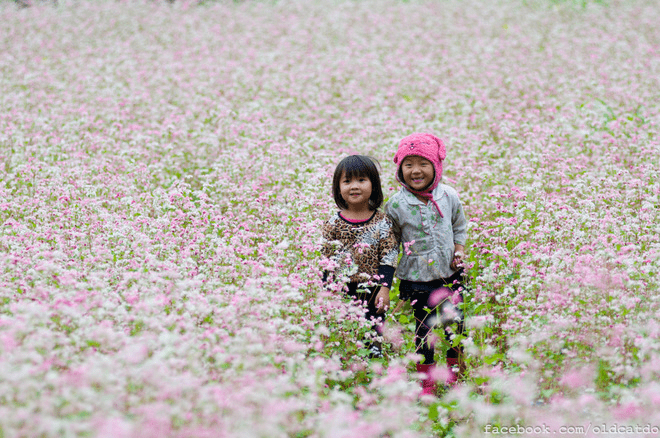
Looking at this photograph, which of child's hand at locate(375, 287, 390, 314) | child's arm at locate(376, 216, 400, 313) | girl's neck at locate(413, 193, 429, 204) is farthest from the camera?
girl's neck at locate(413, 193, 429, 204)

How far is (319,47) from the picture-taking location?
53.8 feet

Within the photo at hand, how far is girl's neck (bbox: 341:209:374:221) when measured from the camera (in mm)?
5031

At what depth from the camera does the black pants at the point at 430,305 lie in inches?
193

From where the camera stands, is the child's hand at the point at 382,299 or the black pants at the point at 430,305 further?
the black pants at the point at 430,305

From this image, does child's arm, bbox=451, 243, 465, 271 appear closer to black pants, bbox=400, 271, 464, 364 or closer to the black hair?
black pants, bbox=400, 271, 464, 364

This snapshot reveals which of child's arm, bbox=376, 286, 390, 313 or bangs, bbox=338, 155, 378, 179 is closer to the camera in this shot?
child's arm, bbox=376, 286, 390, 313

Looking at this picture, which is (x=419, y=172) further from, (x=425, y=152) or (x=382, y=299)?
(x=382, y=299)

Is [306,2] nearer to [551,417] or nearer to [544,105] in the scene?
[544,105]

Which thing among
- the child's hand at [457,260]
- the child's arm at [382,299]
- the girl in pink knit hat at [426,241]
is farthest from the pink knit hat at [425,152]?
the child's arm at [382,299]

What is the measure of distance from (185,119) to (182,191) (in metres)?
3.82

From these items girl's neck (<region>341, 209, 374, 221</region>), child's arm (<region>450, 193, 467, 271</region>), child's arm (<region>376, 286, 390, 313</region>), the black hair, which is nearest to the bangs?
the black hair

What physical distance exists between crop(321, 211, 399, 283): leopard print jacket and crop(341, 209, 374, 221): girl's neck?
5cm

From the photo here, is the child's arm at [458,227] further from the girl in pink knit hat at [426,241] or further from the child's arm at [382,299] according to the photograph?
the child's arm at [382,299]

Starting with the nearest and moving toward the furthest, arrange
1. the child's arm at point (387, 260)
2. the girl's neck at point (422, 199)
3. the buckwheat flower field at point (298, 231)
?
the buckwheat flower field at point (298, 231), the child's arm at point (387, 260), the girl's neck at point (422, 199)
